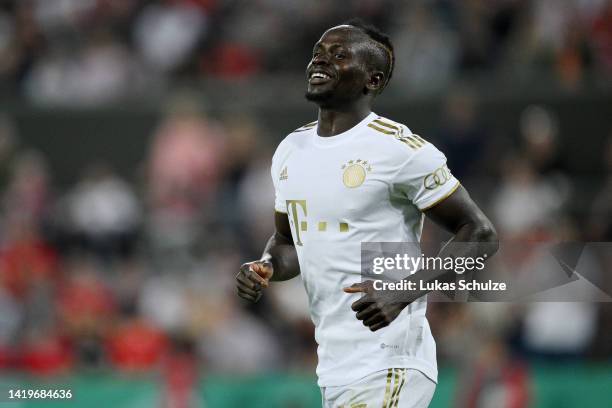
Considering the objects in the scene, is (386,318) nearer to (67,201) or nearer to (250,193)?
(250,193)

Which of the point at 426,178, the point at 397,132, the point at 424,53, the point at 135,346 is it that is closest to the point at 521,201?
the point at 424,53

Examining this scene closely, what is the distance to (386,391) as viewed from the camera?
4.48 meters

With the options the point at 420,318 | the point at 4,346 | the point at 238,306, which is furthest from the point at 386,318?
the point at 4,346

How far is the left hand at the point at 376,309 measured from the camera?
4.21 metres

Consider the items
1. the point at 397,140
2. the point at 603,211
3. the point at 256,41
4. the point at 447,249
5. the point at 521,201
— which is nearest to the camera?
the point at 447,249

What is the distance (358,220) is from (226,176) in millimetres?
7324

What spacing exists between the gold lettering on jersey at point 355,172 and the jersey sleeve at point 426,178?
13 cm

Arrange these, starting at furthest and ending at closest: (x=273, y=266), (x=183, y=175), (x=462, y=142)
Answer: (x=183, y=175)
(x=462, y=142)
(x=273, y=266)

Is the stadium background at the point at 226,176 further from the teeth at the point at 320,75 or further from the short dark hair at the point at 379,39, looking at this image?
the teeth at the point at 320,75

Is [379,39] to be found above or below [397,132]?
above

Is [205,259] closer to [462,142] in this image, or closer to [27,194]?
[27,194]

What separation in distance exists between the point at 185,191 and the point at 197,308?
1.68 metres

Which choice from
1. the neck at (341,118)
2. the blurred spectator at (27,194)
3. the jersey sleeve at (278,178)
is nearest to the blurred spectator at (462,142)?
the blurred spectator at (27,194)

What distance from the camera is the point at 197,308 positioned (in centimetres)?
1078
